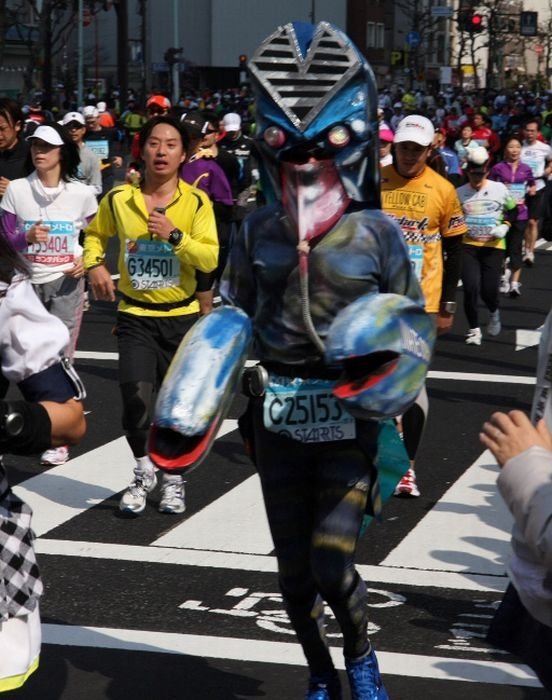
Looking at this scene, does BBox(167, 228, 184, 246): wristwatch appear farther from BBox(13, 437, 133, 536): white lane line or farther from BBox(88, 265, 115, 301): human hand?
BBox(13, 437, 133, 536): white lane line

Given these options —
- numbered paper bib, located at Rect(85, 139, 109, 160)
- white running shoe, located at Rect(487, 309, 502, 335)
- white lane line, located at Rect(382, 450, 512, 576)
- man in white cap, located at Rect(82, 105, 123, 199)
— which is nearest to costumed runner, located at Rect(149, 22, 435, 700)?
white lane line, located at Rect(382, 450, 512, 576)

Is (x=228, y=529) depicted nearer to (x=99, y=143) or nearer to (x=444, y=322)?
(x=444, y=322)

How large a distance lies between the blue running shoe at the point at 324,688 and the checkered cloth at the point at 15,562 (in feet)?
5.03

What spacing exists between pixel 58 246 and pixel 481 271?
542 centimetres

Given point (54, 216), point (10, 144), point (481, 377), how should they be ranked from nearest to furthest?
point (54, 216) → point (10, 144) → point (481, 377)

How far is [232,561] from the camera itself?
7363 mm

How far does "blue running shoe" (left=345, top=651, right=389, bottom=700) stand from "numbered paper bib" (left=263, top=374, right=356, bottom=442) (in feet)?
2.40

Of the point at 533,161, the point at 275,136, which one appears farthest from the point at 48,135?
the point at 533,161

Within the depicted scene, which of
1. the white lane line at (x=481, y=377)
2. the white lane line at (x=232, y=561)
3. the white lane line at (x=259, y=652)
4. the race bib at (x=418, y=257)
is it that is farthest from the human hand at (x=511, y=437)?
the white lane line at (x=481, y=377)

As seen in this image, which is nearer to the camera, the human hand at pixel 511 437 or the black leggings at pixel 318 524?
the human hand at pixel 511 437

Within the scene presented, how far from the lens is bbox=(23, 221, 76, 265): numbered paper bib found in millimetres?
10289

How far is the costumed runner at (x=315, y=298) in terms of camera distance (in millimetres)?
5172

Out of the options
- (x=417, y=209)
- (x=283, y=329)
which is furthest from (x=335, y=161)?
(x=417, y=209)

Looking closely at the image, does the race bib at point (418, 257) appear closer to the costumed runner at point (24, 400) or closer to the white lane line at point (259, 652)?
the white lane line at point (259, 652)
